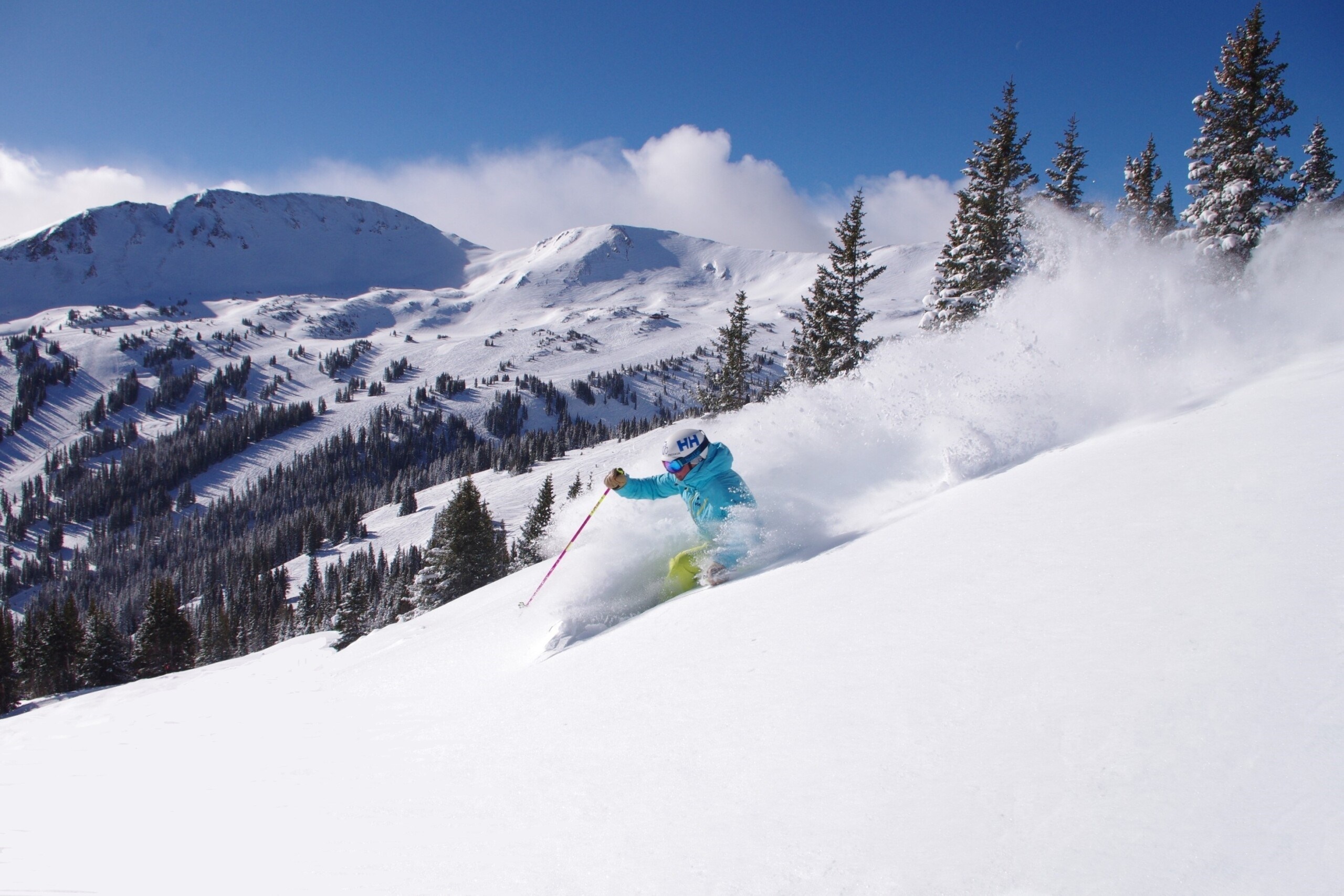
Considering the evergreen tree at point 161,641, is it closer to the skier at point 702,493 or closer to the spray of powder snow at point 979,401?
the spray of powder snow at point 979,401

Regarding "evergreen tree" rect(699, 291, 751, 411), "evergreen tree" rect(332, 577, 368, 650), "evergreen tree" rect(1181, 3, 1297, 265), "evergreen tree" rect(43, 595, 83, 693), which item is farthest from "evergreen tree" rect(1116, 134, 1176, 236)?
"evergreen tree" rect(43, 595, 83, 693)

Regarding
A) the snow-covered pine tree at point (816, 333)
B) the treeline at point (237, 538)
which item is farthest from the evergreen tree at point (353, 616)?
the snow-covered pine tree at point (816, 333)

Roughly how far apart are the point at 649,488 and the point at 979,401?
5195mm

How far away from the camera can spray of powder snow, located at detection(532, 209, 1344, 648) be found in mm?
7340

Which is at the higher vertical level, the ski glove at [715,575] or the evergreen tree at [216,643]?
the ski glove at [715,575]

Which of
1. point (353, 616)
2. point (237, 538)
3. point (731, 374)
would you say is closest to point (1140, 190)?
point (731, 374)

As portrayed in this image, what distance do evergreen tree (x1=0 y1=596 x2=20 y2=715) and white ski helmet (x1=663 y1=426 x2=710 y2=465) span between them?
5286cm

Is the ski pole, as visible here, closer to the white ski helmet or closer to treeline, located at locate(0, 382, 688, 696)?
the white ski helmet

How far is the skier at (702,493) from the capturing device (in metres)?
6.98

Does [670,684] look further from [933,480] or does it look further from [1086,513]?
[933,480]

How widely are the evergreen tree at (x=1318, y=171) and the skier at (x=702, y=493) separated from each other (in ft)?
99.3

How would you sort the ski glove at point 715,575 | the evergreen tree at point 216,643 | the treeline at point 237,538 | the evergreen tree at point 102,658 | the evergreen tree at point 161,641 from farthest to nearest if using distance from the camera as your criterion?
1. the evergreen tree at point 216,643
2. the treeline at point 237,538
3. the evergreen tree at point 161,641
4. the evergreen tree at point 102,658
5. the ski glove at point 715,575

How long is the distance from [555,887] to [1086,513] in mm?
4448

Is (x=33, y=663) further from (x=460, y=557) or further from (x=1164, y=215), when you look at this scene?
(x=1164, y=215)
